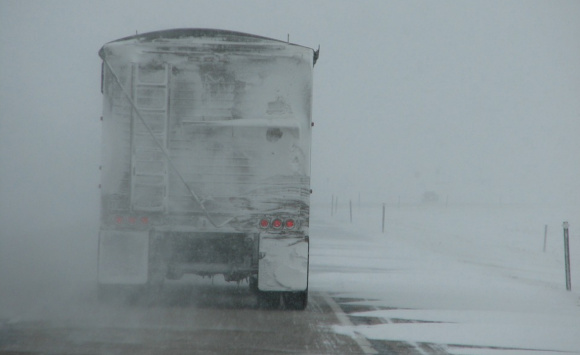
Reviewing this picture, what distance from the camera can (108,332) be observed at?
28.8 ft

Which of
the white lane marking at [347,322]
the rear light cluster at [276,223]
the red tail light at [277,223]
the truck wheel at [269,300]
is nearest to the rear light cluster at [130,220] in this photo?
the rear light cluster at [276,223]

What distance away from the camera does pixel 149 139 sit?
414 inches

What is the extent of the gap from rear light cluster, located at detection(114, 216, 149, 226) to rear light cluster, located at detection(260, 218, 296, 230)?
58.5 inches

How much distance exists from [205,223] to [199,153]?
89 centimetres

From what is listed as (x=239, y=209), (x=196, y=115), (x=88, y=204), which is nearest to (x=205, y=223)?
(x=239, y=209)

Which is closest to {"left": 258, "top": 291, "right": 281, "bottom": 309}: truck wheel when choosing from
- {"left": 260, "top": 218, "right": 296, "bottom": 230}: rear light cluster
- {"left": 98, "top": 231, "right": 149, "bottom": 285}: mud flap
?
{"left": 260, "top": 218, "right": 296, "bottom": 230}: rear light cluster

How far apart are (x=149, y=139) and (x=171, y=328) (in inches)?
102

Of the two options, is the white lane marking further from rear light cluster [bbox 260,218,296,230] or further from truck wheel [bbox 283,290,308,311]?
rear light cluster [bbox 260,218,296,230]

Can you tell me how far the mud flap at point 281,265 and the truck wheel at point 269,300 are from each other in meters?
0.36

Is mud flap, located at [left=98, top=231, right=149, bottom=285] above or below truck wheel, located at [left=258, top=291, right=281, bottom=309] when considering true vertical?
above

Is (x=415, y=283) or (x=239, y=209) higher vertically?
(x=239, y=209)

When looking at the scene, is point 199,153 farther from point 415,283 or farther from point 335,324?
point 415,283

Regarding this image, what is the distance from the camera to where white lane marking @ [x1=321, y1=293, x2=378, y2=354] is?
26.5 ft

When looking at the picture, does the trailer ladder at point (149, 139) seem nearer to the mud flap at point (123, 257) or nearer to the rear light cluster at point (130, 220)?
the rear light cluster at point (130, 220)
